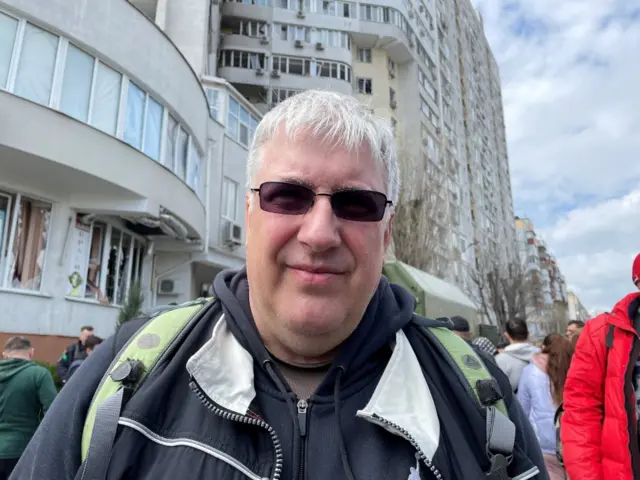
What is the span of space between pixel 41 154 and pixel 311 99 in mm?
9085

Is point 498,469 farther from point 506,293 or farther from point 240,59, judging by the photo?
point 240,59

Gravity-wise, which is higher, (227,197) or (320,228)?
(227,197)

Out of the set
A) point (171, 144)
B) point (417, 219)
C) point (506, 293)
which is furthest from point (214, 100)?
point (506, 293)

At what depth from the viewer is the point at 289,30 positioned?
33.2 metres

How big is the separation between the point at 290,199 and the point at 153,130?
11.5m

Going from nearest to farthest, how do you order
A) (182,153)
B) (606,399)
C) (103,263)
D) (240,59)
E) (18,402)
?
(606,399) < (18,402) < (103,263) < (182,153) < (240,59)

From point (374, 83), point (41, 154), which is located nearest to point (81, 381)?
point (41, 154)

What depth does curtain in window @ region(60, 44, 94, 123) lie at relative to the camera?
31.4ft

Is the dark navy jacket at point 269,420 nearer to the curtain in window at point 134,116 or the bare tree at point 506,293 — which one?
the curtain in window at point 134,116

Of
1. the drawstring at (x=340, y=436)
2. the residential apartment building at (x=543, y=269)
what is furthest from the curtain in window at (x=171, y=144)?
the residential apartment building at (x=543, y=269)

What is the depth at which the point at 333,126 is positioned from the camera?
4.69 ft

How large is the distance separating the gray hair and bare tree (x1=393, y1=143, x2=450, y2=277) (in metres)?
18.7

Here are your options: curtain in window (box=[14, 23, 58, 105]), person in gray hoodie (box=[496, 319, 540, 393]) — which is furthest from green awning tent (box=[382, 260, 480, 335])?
curtain in window (box=[14, 23, 58, 105])

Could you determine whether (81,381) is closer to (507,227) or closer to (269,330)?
(269,330)
